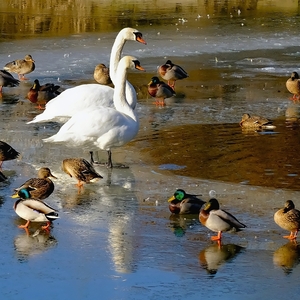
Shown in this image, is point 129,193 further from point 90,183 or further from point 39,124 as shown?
point 39,124

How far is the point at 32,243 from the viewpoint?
291 inches

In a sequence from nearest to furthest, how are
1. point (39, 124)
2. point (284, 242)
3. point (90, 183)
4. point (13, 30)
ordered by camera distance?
point (284, 242) → point (90, 183) → point (39, 124) → point (13, 30)

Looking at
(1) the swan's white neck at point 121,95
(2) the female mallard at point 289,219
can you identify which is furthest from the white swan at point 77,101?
(2) the female mallard at point 289,219

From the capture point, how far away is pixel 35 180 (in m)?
8.57

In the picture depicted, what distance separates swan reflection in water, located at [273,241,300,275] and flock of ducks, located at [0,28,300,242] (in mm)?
216

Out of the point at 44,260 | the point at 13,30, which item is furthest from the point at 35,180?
the point at 13,30

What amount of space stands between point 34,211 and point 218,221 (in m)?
1.72

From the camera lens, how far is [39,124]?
12477mm

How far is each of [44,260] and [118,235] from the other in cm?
89

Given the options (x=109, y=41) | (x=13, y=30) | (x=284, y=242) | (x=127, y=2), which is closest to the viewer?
(x=284, y=242)

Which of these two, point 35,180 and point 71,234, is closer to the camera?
point 71,234

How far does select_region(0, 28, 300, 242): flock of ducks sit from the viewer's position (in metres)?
7.59

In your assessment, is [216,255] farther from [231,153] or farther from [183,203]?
[231,153]

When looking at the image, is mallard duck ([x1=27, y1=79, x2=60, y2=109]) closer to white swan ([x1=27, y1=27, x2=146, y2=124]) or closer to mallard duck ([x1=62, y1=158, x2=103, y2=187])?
white swan ([x1=27, y1=27, x2=146, y2=124])
